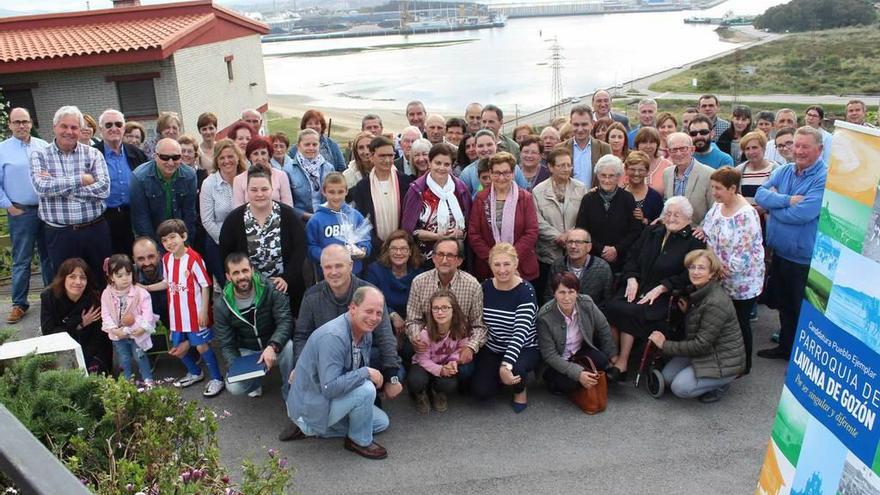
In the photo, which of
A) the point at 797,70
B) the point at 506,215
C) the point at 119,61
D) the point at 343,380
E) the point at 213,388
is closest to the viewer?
the point at 343,380

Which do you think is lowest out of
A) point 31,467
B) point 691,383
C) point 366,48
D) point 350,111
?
point 366,48

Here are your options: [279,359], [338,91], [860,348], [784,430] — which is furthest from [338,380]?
[338,91]

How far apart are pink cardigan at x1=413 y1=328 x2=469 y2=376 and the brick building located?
15.4m

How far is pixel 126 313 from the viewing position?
5.64 metres

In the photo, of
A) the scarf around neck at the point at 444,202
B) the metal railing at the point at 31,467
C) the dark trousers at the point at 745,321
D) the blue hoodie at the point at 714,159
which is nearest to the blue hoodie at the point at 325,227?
the scarf around neck at the point at 444,202

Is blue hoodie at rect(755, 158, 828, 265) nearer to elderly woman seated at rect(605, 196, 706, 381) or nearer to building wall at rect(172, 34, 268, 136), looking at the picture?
elderly woman seated at rect(605, 196, 706, 381)

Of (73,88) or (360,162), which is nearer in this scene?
(360,162)

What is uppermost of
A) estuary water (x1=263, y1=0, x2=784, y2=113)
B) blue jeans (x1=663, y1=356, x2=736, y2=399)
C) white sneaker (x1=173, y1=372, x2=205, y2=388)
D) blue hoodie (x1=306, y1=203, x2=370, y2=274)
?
blue hoodie (x1=306, y1=203, x2=370, y2=274)

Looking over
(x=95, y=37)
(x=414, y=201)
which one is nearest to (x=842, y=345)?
(x=414, y=201)

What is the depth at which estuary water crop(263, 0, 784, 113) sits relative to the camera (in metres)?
61.5

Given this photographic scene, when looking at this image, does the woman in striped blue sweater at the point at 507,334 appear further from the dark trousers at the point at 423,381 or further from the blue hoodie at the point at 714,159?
the blue hoodie at the point at 714,159

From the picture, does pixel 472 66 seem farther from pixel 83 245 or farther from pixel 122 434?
pixel 122 434

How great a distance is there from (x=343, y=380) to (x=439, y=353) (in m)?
1.06

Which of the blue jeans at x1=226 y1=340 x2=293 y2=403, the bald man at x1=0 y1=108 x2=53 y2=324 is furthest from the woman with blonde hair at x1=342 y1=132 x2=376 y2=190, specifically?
the bald man at x1=0 y1=108 x2=53 y2=324
